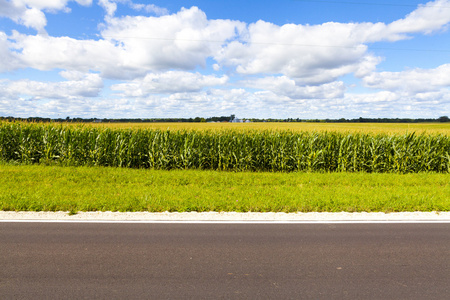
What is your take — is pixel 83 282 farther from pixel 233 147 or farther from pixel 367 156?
pixel 367 156

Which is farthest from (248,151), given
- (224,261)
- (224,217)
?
(224,261)

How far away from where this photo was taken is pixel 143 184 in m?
11.1

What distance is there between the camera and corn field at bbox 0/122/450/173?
1530 centimetres

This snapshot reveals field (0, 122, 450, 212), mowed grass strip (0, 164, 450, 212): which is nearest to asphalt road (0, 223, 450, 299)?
mowed grass strip (0, 164, 450, 212)

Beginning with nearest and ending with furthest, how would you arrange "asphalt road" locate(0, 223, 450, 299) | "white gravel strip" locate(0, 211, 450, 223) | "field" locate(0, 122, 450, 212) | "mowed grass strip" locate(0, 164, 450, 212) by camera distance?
"asphalt road" locate(0, 223, 450, 299)
"white gravel strip" locate(0, 211, 450, 223)
"mowed grass strip" locate(0, 164, 450, 212)
"field" locate(0, 122, 450, 212)

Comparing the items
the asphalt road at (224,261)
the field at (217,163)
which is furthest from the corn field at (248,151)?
the asphalt road at (224,261)

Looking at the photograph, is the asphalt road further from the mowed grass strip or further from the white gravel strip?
the mowed grass strip

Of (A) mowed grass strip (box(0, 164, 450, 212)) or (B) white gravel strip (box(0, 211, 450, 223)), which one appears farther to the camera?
(A) mowed grass strip (box(0, 164, 450, 212))

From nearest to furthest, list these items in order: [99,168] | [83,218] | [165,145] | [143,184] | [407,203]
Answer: [83,218], [407,203], [143,184], [99,168], [165,145]

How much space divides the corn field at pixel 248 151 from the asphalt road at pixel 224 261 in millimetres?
8751

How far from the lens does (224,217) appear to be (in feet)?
23.8

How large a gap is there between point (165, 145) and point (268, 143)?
5.11 metres

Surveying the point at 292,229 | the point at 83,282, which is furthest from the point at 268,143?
the point at 83,282

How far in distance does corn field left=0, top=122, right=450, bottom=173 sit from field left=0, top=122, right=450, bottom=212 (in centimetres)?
5
